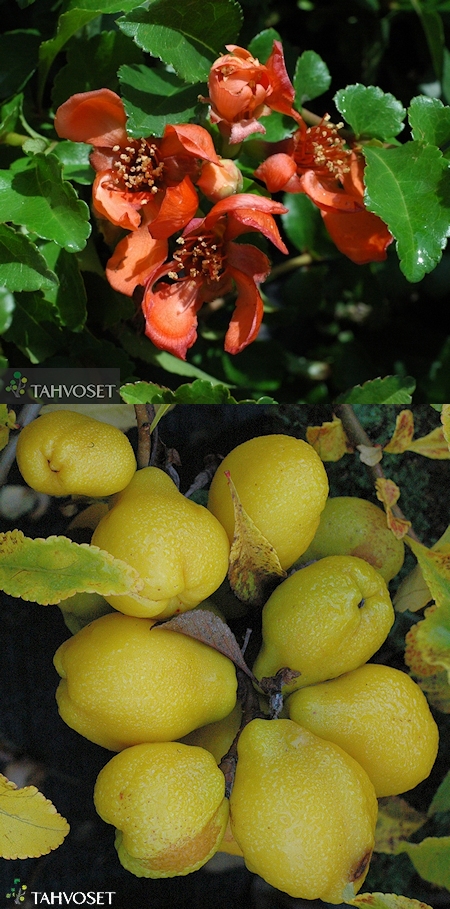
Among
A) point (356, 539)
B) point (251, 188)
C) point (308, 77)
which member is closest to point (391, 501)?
point (356, 539)

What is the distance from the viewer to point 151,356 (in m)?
0.74

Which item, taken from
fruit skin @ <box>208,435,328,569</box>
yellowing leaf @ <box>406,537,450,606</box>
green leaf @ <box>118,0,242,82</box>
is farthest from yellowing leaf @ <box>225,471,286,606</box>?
green leaf @ <box>118,0,242,82</box>

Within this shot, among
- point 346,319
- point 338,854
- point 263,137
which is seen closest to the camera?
point 338,854

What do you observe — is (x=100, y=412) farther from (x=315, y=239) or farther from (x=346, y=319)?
(x=346, y=319)

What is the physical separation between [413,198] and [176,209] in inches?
7.0

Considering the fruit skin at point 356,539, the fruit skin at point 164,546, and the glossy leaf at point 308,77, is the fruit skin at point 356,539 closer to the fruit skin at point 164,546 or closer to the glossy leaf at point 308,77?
the fruit skin at point 164,546

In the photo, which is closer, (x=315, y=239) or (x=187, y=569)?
(x=187, y=569)

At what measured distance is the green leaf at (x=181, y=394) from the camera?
0.63 meters

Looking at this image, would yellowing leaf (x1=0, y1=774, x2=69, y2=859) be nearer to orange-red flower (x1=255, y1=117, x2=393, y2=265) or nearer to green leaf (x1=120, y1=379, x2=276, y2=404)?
green leaf (x1=120, y1=379, x2=276, y2=404)

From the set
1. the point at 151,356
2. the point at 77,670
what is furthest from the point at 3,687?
the point at 151,356

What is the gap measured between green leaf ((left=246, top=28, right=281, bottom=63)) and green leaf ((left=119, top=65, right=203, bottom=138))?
0.10 metres

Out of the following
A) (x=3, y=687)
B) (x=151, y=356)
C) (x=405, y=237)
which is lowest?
(x=3, y=687)

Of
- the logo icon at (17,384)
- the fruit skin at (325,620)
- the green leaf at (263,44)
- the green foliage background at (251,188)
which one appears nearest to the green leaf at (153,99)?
the green foliage background at (251,188)

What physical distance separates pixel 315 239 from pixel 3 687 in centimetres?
51
